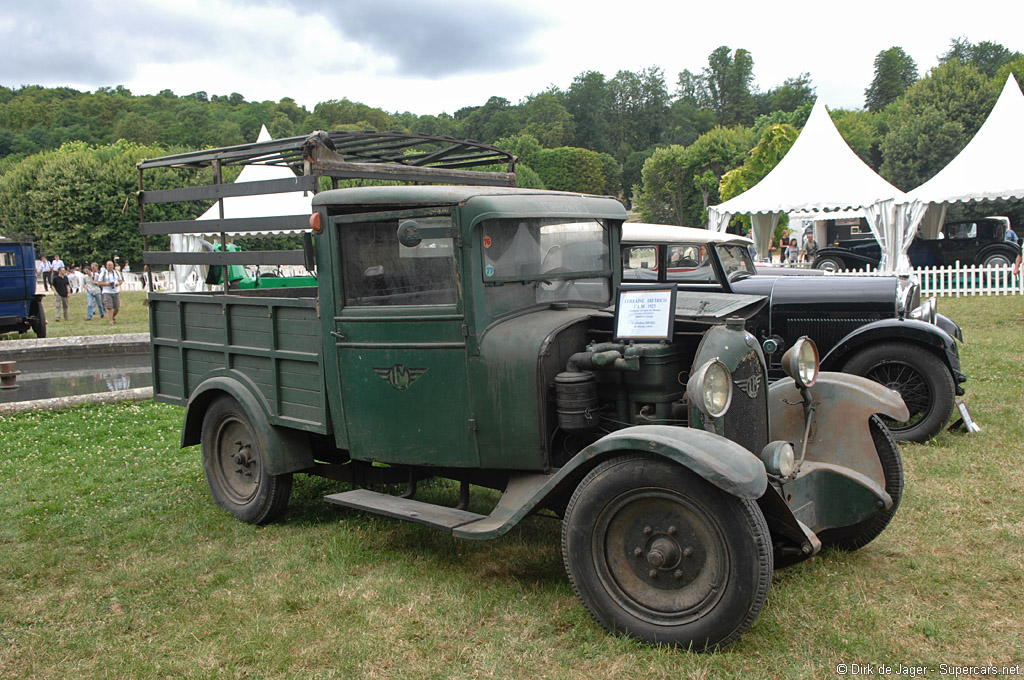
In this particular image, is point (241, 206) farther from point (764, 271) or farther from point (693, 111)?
point (693, 111)

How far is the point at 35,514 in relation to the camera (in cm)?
529

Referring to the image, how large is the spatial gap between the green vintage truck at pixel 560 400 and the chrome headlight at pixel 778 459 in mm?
10

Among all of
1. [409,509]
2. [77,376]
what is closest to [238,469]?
[409,509]

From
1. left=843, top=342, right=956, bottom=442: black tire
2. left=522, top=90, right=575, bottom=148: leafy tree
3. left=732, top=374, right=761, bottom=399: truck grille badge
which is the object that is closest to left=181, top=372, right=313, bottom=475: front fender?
left=732, top=374, right=761, bottom=399: truck grille badge

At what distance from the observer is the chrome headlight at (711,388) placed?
133 inches

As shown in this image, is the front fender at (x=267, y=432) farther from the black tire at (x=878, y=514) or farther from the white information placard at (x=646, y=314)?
the black tire at (x=878, y=514)

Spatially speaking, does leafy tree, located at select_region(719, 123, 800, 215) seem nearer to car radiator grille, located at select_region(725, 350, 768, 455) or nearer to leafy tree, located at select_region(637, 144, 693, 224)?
leafy tree, located at select_region(637, 144, 693, 224)

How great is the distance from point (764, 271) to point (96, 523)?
759 cm

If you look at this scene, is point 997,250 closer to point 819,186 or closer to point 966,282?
point 966,282

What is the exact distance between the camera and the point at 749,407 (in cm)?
379

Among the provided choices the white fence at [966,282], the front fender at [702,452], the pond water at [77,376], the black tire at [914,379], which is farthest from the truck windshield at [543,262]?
the white fence at [966,282]

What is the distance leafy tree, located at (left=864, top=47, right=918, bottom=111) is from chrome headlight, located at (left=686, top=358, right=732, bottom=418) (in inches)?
3708

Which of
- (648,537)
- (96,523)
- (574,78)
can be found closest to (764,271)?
(648,537)

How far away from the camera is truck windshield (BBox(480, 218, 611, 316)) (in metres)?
4.08
